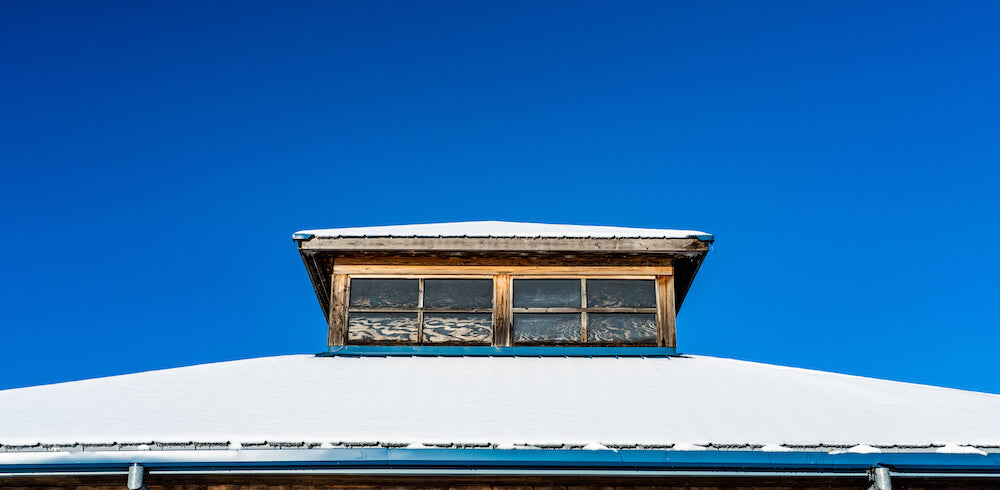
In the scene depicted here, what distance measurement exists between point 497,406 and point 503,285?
9.58ft

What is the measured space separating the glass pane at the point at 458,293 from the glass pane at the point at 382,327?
0.29m

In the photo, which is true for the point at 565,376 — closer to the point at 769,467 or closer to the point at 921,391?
the point at 769,467

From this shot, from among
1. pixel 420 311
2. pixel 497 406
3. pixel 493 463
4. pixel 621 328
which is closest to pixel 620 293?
pixel 621 328

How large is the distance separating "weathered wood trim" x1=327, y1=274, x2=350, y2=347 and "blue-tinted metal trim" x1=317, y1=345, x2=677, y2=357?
116mm

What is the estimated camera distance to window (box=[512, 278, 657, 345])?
818 centimetres

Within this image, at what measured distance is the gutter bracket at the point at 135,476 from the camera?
4.62 m

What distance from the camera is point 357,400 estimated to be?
575 centimetres

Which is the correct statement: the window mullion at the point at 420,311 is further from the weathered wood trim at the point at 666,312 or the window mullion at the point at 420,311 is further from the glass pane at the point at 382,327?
the weathered wood trim at the point at 666,312

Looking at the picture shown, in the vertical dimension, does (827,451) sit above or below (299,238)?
below

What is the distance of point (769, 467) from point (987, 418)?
2.06m

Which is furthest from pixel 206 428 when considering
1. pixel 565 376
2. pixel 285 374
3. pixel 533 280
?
pixel 533 280

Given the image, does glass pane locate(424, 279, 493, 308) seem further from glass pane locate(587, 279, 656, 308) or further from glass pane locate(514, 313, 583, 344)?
glass pane locate(587, 279, 656, 308)

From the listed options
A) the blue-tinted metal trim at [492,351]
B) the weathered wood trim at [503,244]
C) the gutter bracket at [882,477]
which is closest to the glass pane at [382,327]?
the blue-tinted metal trim at [492,351]

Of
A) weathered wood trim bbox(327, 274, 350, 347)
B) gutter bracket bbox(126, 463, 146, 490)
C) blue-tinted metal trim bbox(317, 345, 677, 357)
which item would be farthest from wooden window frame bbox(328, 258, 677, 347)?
gutter bracket bbox(126, 463, 146, 490)
